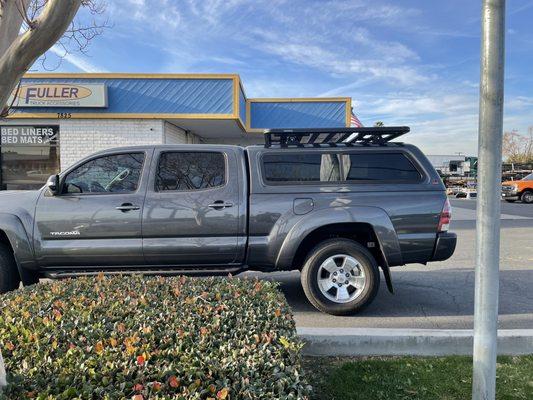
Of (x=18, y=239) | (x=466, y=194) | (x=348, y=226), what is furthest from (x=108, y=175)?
(x=466, y=194)

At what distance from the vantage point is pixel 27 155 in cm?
1394

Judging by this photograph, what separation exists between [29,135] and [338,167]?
12.3 metres

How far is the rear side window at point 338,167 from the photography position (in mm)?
5004

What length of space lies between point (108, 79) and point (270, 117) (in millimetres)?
6607

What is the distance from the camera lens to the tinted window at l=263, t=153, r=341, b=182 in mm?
5016

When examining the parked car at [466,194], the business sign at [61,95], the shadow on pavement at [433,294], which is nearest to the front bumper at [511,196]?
the parked car at [466,194]

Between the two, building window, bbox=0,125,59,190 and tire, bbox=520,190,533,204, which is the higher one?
building window, bbox=0,125,59,190

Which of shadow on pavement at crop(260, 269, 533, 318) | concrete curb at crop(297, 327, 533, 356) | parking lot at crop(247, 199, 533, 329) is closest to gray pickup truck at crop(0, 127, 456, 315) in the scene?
parking lot at crop(247, 199, 533, 329)

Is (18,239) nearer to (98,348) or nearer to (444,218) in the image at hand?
(98,348)

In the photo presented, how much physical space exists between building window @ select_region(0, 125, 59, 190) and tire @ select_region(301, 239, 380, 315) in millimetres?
11680

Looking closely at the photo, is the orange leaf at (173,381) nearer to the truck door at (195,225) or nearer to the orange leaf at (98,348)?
the orange leaf at (98,348)

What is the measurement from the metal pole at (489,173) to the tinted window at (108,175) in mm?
3850

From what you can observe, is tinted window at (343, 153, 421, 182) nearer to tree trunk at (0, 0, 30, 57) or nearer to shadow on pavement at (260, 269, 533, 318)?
shadow on pavement at (260, 269, 533, 318)

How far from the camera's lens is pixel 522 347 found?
143 inches
